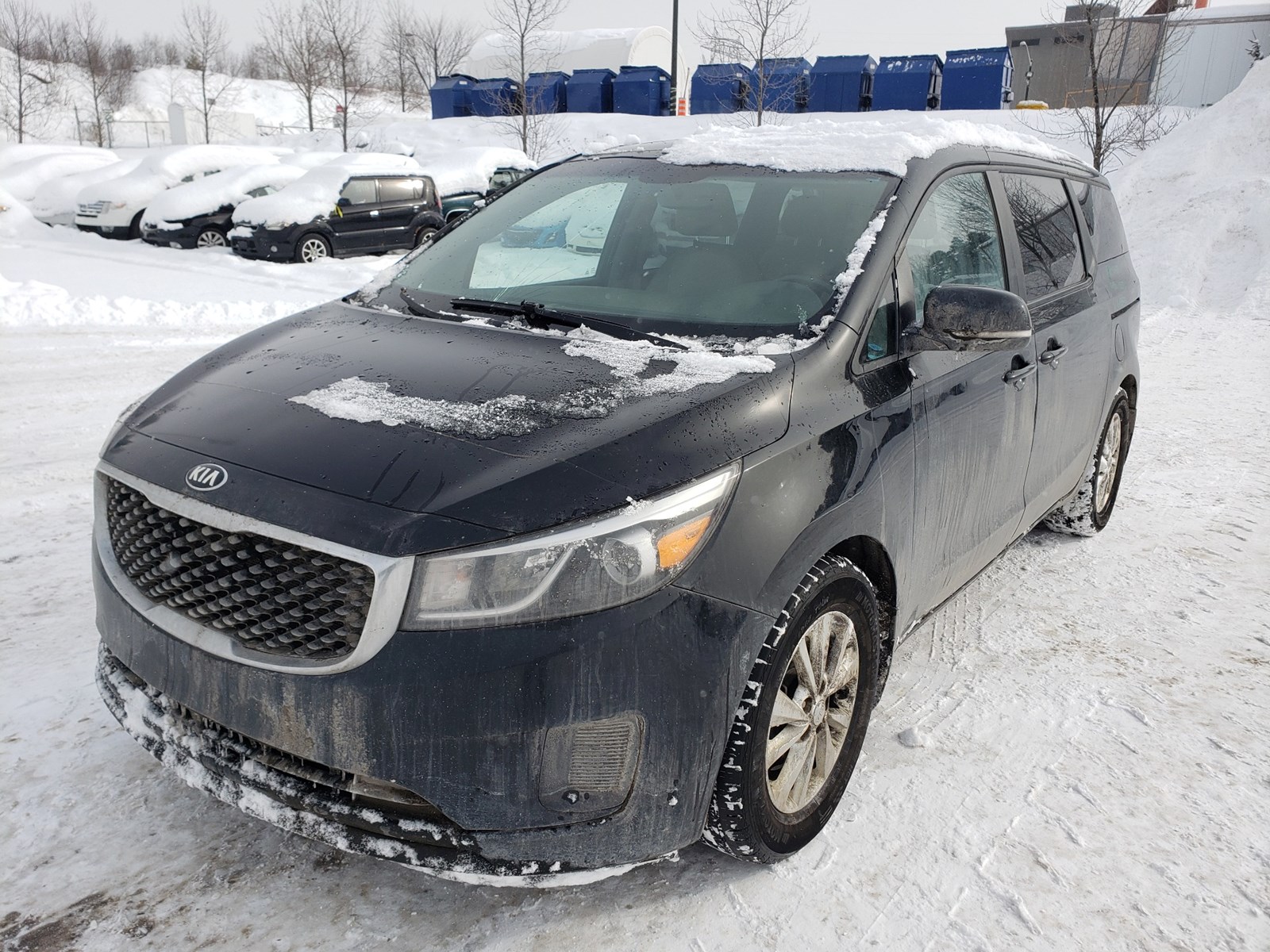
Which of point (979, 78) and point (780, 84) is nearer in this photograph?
point (780, 84)

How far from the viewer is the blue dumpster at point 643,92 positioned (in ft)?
121

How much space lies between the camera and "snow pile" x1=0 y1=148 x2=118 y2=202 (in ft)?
73.6

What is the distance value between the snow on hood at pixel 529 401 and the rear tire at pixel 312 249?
1394 centimetres

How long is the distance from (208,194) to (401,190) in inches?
135

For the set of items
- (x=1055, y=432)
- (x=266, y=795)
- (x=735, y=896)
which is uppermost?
(x=1055, y=432)

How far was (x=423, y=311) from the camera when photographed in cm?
303

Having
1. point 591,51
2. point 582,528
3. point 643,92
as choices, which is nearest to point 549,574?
point 582,528

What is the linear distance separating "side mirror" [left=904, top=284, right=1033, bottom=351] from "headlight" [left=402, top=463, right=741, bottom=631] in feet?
3.87

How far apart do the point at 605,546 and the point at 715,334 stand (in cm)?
97

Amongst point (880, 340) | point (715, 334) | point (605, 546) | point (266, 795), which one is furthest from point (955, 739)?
point (266, 795)

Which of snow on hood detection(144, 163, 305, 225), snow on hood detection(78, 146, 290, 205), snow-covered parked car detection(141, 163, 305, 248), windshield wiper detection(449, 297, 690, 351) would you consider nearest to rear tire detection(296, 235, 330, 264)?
snow-covered parked car detection(141, 163, 305, 248)

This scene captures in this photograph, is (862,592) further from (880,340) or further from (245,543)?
(245,543)

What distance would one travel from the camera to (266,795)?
2.05 meters

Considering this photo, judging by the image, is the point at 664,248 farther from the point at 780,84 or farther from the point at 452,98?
the point at 452,98
